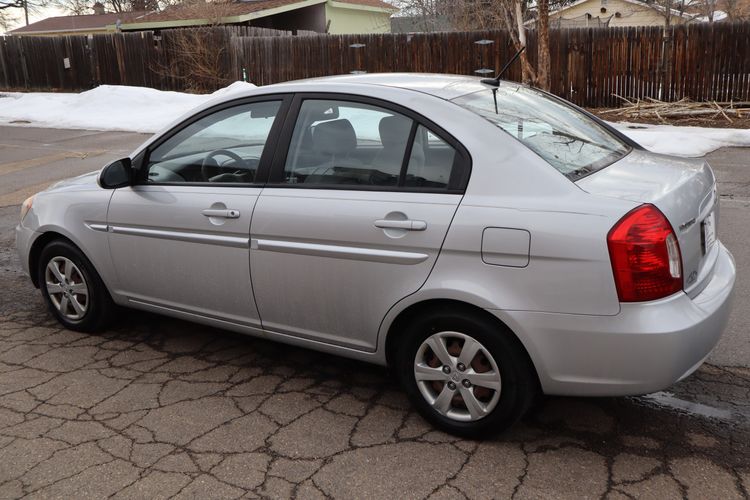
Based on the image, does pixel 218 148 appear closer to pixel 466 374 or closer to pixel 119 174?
pixel 119 174

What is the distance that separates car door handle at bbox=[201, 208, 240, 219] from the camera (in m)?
3.69

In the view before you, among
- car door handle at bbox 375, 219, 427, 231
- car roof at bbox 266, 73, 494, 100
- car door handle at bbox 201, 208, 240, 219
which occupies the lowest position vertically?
car door handle at bbox 201, 208, 240, 219

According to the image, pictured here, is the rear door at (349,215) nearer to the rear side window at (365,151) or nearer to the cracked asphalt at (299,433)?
the rear side window at (365,151)

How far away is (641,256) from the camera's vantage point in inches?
108

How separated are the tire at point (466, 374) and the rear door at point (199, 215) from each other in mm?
1012

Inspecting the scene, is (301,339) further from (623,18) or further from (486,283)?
(623,18)

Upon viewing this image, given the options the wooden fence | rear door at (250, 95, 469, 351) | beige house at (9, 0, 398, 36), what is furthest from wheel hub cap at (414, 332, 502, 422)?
beige house at (9, 0, 398, 36)

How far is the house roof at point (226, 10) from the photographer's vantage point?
82.8 feet

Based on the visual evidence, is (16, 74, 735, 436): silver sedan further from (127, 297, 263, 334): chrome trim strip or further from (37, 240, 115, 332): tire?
(37, 240, 115, 332): tire

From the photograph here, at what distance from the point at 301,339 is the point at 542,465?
1.34 meters

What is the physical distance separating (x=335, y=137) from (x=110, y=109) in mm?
18008

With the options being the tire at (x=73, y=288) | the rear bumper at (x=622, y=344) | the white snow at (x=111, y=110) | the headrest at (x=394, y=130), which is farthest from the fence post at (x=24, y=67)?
the rear bumper at (x=622, y=344)

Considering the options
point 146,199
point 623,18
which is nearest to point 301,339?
point 146,199

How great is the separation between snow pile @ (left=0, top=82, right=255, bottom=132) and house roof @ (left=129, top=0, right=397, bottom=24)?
5.80 metres
